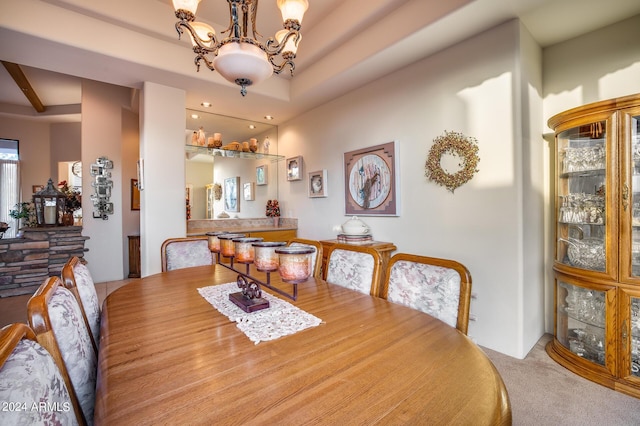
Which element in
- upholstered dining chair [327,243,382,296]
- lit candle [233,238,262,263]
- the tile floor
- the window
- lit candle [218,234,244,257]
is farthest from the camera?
the window

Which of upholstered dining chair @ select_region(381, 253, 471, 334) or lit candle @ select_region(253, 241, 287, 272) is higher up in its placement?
lit candle @ select_region(253, 241, 287, 272)

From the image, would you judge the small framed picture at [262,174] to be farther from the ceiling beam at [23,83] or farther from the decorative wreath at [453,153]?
the ceiling beam at [23,83]

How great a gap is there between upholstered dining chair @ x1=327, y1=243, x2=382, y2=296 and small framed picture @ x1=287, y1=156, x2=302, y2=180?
2.53 m

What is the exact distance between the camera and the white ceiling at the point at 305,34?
2154 millimetres

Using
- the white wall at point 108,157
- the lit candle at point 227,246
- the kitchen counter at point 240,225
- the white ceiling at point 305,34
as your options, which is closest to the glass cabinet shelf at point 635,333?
the white ceiling at point 305,34

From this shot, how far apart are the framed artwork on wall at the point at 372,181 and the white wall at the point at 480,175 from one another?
0.09 m

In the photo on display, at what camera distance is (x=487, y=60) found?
2344 mm

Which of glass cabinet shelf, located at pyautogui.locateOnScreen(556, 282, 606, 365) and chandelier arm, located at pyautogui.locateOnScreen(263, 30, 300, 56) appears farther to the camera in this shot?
glass cabinet shelf, located at pyautogui.locateOnScreen(556, 282, 606, 365)

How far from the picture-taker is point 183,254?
2553 mm

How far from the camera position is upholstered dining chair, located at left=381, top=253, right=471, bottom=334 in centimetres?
129

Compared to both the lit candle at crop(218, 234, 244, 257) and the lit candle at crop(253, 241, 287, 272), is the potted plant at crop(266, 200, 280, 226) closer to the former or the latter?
the lit candle at crop(218, 234, 244, 257)

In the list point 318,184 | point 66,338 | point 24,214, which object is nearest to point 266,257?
point 66,338

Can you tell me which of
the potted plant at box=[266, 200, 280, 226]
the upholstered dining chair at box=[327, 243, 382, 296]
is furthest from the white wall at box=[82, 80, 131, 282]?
the upholstered dining chair at box=[327, 243, 382, 296]

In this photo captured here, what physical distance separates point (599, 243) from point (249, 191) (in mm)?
4432
